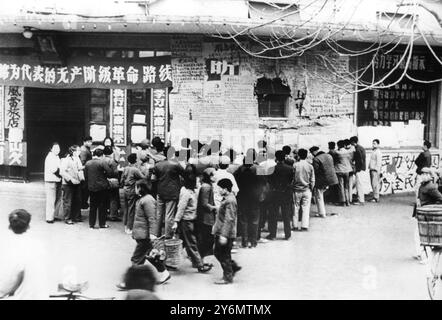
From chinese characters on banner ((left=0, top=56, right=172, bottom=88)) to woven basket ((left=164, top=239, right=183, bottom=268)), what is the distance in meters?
6.14

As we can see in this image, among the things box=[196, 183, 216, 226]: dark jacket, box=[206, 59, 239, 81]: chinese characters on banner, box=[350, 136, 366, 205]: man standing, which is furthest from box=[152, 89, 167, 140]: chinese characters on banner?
box=[196, 183, 216, 226]: dark jacket

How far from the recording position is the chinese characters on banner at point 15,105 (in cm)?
1741

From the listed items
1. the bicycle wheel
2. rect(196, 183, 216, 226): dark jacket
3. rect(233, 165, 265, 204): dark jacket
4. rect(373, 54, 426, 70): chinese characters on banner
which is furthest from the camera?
rect(373, 54, 426, 70): chinese characters on banner

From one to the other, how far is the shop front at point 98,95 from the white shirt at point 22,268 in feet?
30.4

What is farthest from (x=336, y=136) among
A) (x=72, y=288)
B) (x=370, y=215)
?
(x=72, y=288)

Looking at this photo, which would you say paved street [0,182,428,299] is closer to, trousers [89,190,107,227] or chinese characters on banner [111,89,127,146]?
trousers [89,190,107,227]

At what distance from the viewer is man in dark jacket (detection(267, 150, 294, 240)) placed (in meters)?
12.9

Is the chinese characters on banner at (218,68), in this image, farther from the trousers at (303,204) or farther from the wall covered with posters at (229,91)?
the trousers at (303,204)

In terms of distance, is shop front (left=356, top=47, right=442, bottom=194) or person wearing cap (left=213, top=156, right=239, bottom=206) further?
shop front (left=356, top=47, right=442, bottom=194)

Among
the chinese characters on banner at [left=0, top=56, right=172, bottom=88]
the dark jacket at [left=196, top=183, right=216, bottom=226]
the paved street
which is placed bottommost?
the paved street

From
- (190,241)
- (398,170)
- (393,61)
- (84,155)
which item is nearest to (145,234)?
(190,241)

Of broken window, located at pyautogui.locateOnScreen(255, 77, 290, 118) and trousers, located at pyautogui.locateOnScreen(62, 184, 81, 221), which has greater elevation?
broken window, located at pyautogui.locateOnScreen(255, 77, 290, 118)

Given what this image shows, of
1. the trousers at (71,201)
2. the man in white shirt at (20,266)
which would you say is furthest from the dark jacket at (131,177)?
the man in white shirt at (20,266)
